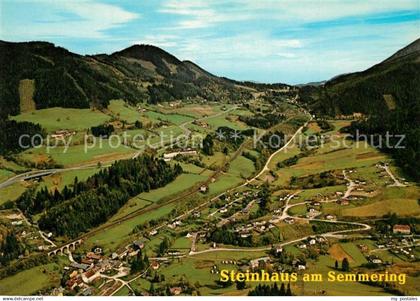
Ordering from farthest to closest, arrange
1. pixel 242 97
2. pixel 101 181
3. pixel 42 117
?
pixel 242 97, pixel 42 117, pixel 101 181

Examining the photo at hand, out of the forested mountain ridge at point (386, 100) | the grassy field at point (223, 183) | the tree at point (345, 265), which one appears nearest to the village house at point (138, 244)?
the grassy field at point (223, 183)

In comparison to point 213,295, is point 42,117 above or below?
above

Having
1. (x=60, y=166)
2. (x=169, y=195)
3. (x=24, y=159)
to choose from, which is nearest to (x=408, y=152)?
(x=169, y=195)

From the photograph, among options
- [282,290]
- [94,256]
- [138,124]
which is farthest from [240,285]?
[138,124]

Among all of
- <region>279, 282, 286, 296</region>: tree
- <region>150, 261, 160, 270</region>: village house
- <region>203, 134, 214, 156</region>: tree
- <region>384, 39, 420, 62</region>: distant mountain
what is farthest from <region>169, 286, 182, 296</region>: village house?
<region>203, 134, 214, 156</region>: tree

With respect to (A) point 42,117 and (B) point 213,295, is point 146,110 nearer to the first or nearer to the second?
(A) point 42,117

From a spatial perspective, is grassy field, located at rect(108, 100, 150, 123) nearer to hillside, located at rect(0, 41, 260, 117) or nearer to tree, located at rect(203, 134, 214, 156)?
hillside, located at rect(0, 41, 260, 117)

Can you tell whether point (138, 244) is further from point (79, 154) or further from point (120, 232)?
point (79, 154)
